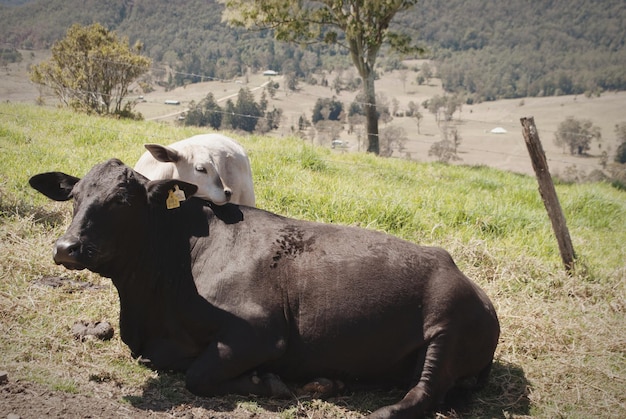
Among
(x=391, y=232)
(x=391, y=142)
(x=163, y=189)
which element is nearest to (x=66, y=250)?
(x=163, y=189)

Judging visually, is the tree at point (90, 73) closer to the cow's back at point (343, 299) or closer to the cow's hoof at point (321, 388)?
the cow's back at point (343, 299)

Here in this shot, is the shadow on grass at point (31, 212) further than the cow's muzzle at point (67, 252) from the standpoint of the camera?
Yes

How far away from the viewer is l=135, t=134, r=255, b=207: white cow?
7465 mm

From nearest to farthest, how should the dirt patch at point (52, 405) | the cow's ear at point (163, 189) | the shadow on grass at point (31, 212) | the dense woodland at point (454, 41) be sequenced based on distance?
the dirt patch at point (52, 405) < the cow's ear at point (163, 189) < the shadow on grass at point (31, 212) < the dense woodland at point (454, 41)

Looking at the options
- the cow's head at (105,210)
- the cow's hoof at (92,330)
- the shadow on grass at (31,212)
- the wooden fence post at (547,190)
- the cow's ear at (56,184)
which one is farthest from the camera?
the wooden fence post at (547,190)

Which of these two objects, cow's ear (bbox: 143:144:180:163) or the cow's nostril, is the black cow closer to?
the cow's nostril

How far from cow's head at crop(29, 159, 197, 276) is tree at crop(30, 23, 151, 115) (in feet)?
50.1

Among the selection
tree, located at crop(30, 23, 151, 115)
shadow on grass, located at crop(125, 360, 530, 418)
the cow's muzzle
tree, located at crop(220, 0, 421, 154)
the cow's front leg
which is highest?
tree, located at crop(220, 0, 421, 154)

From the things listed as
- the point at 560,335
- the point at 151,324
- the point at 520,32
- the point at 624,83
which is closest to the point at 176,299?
the point at 151,324

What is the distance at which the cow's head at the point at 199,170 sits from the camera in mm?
7414

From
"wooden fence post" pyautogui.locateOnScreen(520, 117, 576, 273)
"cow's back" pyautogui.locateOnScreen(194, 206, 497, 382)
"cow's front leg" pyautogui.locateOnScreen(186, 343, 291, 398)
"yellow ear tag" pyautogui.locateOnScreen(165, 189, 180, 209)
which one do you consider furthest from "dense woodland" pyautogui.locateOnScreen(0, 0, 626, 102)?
"cow's front leg" pyautogui.locateOnScreen(186, 343, 291, 398)

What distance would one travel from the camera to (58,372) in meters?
4.35

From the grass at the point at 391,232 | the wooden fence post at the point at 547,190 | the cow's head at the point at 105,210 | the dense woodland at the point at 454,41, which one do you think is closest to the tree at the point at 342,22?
the dense woodland at the point at 454,41

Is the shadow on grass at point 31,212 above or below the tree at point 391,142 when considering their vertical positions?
above
